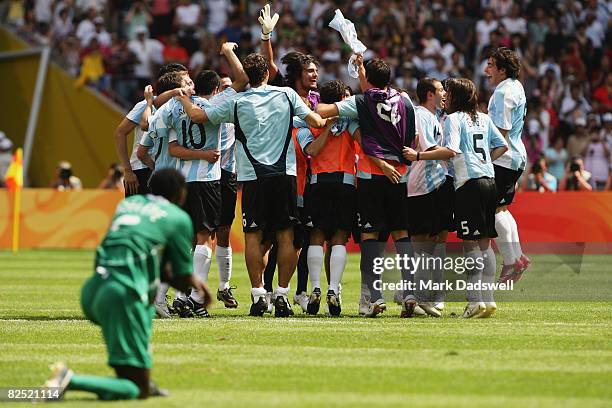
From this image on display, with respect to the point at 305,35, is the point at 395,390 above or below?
below

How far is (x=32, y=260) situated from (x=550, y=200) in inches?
412

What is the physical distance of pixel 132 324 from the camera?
8375 millimetres

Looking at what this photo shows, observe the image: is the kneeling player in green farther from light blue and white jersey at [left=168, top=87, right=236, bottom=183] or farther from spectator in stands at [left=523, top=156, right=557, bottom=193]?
spectator in stands at [left=523, top=156, right=557, bottom=193]

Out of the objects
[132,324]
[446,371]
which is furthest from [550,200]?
[132,324]

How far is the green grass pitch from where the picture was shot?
8.70 metres

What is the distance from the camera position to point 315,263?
1423 centimetres

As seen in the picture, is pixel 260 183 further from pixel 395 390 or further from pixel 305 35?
pixel 305 35

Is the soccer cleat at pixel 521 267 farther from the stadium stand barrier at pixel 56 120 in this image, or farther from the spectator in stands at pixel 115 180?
the stadium stand barrier at pixel 56 120

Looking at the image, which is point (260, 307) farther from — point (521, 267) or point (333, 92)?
point (521, 267)

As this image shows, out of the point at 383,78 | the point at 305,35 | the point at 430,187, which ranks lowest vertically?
the point at 430,187

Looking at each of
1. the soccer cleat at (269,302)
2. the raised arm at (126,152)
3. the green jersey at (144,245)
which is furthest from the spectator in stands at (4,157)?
the green jersey at (144,245)

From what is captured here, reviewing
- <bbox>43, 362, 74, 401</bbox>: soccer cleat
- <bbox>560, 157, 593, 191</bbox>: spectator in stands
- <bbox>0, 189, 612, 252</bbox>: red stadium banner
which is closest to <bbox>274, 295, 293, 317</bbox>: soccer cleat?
<bbox>43, 362, 74, 401</bbox>: soccer cleat

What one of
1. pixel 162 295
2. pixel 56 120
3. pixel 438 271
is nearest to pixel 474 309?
pixel 438 271

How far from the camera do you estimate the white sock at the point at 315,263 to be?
14156 millimetres
